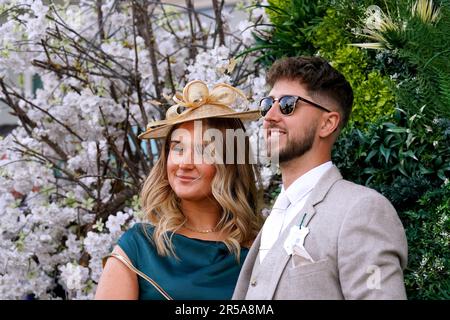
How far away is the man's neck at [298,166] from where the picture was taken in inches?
124

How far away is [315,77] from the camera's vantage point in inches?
128

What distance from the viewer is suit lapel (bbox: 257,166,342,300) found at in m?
2.91

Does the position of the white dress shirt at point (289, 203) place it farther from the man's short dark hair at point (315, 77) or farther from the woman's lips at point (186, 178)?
the woman's lips at point (186, 178)

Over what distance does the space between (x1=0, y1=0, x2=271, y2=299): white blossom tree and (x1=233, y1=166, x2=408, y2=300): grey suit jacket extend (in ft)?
6.67

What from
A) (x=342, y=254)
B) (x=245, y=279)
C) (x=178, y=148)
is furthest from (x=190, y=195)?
(x=342, y=254)

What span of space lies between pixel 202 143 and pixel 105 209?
1730 millimetres

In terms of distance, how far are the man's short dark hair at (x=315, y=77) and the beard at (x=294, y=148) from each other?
0.20 meters

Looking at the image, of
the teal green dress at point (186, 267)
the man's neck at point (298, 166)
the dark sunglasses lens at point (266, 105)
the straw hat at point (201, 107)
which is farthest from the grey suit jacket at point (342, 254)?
the straw hat at point (201, 107)

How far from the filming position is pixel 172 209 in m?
3.92

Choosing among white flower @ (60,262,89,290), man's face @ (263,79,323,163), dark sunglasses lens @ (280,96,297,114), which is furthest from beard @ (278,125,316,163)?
white flower @ (60,262,89,290)

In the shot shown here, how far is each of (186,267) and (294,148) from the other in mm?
865

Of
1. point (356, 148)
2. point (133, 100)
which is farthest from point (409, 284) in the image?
point (133, 100)

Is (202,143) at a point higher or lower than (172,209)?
higher

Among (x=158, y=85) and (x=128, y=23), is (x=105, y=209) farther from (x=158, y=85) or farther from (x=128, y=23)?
(x=128, y=23)
